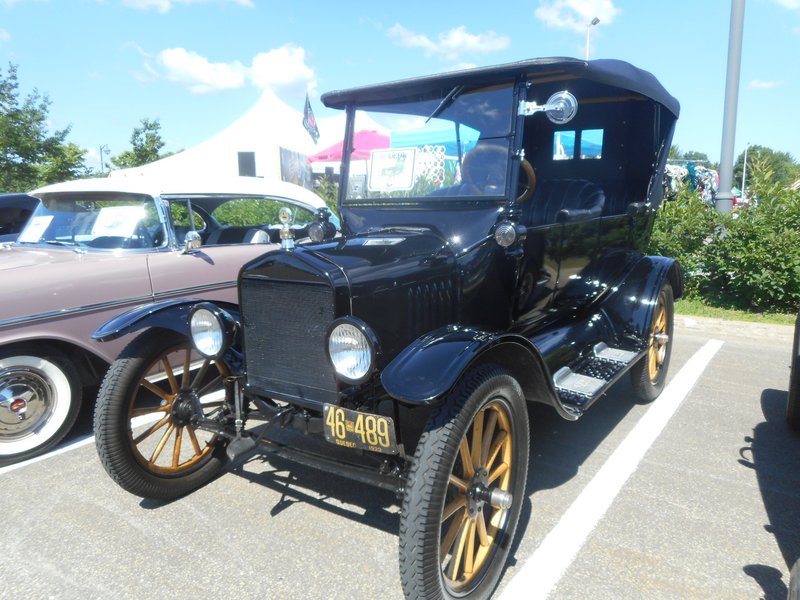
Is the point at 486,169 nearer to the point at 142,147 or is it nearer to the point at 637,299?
the point at 637,299

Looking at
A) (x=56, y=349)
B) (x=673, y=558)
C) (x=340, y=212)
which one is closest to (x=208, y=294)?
(x=56, y=349)

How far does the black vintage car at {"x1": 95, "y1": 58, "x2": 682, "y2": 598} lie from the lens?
6.81ft

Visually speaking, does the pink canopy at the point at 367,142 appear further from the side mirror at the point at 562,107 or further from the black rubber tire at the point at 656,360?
the black rubber tire at the point at 656,360

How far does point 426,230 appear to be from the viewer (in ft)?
9.69

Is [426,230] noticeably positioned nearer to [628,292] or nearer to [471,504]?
[471,504]

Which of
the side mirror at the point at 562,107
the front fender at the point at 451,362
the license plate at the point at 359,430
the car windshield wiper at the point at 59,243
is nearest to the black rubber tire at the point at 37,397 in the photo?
the car windshield wiper at the point at 59,243

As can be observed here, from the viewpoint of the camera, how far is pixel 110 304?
12.6 feet

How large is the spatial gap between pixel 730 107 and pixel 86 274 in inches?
298

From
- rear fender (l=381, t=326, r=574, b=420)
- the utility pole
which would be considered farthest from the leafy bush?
rear fender (l=381, t=326, r=574, b=420)

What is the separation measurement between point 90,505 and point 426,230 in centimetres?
218

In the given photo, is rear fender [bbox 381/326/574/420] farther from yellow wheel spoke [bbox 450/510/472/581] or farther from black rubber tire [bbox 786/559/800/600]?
black rubber tire [bbox 786/559/800/600]

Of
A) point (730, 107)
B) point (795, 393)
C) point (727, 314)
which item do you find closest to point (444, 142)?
point (795, 393)

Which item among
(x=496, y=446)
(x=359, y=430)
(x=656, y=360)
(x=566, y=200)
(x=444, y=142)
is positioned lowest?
(x=656, y=360)

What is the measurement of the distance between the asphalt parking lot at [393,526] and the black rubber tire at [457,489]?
0.18m
